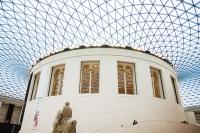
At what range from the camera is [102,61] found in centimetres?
1589

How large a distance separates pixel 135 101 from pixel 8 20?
21.7m

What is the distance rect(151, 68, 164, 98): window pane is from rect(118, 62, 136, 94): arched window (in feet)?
7.95

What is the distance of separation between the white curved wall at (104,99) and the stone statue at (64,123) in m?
3.38

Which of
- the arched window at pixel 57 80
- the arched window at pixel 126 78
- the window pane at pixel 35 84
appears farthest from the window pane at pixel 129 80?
the window pane at pixel 35 84

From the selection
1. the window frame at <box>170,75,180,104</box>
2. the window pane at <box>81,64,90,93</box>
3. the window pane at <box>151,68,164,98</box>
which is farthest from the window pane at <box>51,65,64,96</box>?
the window frame at <box>170,75,180,104</box>

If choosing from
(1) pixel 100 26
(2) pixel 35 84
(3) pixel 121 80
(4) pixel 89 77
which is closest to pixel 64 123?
(4) pixel 89 77

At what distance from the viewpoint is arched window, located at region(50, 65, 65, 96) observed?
16.5 m

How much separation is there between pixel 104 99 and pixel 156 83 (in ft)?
20.2

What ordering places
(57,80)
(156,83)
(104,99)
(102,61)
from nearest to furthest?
(104,99) < (102,61) < (57,80) < (156,83)

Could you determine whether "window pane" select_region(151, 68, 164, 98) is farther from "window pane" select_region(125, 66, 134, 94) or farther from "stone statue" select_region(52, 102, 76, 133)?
"stone statue" select_region(52, 102, 76, 133)

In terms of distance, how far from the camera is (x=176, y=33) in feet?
86.0

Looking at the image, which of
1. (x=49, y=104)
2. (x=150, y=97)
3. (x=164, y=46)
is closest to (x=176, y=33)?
(x=164, y=46)

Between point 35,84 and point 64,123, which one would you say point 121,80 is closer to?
point 64,123

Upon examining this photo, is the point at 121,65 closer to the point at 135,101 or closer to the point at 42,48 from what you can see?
the point at 135,101
